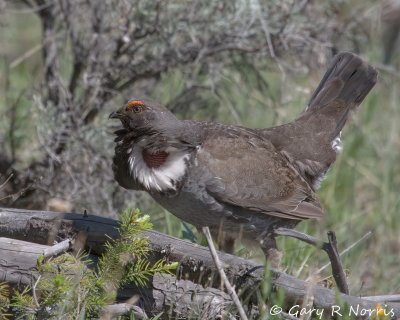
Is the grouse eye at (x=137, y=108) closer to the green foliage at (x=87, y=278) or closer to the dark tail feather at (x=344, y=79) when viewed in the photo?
the green foliage at (x=87, y=278)

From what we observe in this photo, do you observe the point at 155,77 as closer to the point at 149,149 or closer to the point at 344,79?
the point at 344,79

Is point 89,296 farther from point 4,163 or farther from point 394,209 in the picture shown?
point 394,209

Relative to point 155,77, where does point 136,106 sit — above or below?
above

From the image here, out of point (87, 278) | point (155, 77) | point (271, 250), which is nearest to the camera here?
point (87, 278)

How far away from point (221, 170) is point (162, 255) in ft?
2.74

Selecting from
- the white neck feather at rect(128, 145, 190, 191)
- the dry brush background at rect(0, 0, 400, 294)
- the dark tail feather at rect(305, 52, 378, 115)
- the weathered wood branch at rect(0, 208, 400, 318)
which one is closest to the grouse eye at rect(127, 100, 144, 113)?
A: the white neck feather at rect(128, 145, 190, 191)

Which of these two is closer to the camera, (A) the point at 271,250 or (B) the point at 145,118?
(B) the point at 145,118

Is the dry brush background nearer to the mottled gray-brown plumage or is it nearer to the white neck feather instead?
the mottled gray-brown plumage

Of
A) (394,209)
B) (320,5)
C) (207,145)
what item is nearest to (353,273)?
(394,209)

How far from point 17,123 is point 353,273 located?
2728 mm

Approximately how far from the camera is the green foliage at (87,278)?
3.64 metres

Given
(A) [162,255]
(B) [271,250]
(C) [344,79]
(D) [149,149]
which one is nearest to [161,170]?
(D) [149,149]

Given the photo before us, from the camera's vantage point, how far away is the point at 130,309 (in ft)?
12.8

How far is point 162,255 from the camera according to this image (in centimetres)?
420
